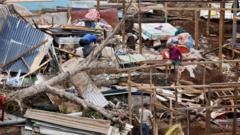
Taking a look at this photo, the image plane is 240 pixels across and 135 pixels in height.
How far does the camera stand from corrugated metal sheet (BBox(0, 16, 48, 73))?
16062mm

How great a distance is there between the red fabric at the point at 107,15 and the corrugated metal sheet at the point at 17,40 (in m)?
5.55

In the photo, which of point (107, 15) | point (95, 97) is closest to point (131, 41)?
point (107, 15)

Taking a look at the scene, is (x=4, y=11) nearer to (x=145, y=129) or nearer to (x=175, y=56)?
(x=175, y=56)

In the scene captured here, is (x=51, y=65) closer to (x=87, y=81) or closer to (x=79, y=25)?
(x=87, y=81)

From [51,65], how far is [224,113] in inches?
197

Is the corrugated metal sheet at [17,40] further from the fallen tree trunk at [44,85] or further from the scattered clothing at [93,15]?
the scattered clothing at [93,15]

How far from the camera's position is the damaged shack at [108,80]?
1353 cm

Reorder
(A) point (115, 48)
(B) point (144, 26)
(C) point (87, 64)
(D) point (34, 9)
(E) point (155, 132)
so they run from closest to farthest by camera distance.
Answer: (E) point (155, 132)
(C) point (87, 64)
(A) point (115, 48)
(B) point (144, 26)
(D) point (34, 9)

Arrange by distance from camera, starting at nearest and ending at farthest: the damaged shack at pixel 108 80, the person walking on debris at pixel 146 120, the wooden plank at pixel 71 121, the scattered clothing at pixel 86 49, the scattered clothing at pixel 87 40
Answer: the wooden plank at pixel 71 121 → the damaged shack at pixel 108 80 → the person walking on debris at pixel 146 120 → the scattered clothing at pixel 86 49 → the scattered clothing at pixel 87 40

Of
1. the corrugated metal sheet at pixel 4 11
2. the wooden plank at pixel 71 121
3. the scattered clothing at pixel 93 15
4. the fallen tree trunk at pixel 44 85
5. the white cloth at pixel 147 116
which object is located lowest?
the white cloth at pixel 147 116

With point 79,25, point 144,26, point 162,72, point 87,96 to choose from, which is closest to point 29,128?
point 87,96

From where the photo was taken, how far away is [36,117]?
44.8ft

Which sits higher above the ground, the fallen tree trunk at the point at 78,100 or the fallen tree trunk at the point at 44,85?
the fallen tree trunk at the point at 44,85

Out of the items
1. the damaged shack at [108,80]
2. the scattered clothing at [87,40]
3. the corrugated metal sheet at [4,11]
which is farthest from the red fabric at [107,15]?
the corrugated metal sheet at [4,11]
